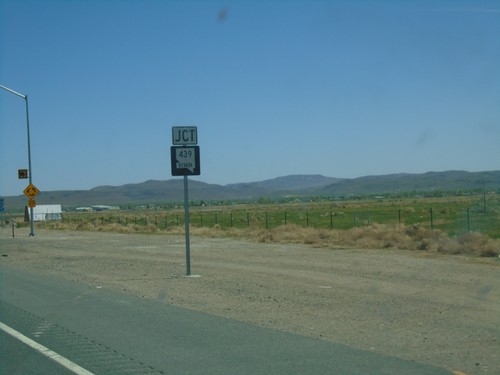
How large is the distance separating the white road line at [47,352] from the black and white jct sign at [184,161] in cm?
789

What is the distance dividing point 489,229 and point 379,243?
927 cm

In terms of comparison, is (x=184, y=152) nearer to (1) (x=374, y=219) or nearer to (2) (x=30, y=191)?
(2) (x=30, y=191)

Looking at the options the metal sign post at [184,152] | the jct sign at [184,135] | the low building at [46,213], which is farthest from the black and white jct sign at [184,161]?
the low building at [46,213]

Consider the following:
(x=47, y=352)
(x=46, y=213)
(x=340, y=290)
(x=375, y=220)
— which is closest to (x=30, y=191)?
(x=375, y=220)

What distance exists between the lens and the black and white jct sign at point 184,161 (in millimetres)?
19062

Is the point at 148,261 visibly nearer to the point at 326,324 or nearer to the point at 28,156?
the point at 326,324

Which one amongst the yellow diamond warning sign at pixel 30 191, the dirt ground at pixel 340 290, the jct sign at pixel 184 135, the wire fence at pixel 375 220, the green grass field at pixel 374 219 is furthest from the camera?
the yellow diamond warning sign at pixel 30 191

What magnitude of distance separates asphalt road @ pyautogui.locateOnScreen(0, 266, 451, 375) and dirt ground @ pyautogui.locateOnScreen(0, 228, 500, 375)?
60 centimetres

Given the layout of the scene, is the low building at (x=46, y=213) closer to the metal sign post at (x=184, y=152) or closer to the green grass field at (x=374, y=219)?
the green grass field at (x=374, y=219)

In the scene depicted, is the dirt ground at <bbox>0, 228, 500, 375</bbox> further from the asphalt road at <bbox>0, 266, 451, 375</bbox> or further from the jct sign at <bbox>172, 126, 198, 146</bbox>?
the jct sign at <bbox>172, 126, 198, 146</bbox>

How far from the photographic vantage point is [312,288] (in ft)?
55.1

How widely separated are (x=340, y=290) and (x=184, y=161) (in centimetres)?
575

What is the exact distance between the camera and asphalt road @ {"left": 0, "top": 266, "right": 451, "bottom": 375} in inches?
342

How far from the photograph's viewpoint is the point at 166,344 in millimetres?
10211
